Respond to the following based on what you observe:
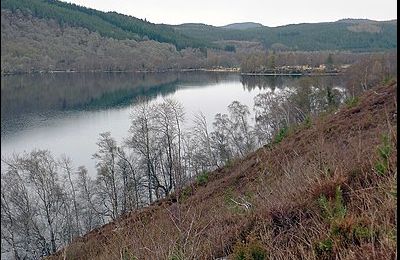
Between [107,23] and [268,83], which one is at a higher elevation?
[107,23]

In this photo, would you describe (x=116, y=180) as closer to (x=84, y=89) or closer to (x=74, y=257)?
(x=74, y=257)

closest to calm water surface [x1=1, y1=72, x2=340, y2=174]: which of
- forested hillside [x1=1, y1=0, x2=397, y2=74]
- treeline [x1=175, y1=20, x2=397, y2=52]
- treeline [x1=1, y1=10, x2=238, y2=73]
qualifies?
forested hillside [x1=1, y1=0, x2=397, y2=74]

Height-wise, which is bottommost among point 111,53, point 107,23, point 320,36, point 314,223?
point 111,53

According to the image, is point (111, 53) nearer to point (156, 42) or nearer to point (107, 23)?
point (156, 42)

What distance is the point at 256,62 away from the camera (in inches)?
3607

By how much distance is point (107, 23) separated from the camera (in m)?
147

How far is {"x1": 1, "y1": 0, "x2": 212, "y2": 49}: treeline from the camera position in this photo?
410ft

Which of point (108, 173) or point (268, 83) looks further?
point (268, 83)

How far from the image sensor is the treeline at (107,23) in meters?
125

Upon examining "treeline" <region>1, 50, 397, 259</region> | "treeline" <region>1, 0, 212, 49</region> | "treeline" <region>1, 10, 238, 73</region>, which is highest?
"treeline" <region>1, 0, 212, 49</region>

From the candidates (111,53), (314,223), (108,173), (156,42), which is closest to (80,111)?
(108,173)

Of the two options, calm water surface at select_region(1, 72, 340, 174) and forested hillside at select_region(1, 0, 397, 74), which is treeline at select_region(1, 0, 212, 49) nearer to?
forested hillside at select_region(1, 0, 397, 74)

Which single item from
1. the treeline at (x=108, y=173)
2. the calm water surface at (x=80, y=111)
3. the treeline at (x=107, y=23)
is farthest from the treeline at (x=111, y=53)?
the treeline at (x=108, y=173)

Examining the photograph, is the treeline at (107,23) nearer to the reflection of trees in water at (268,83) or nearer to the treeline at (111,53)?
the treeline at (111,53)
